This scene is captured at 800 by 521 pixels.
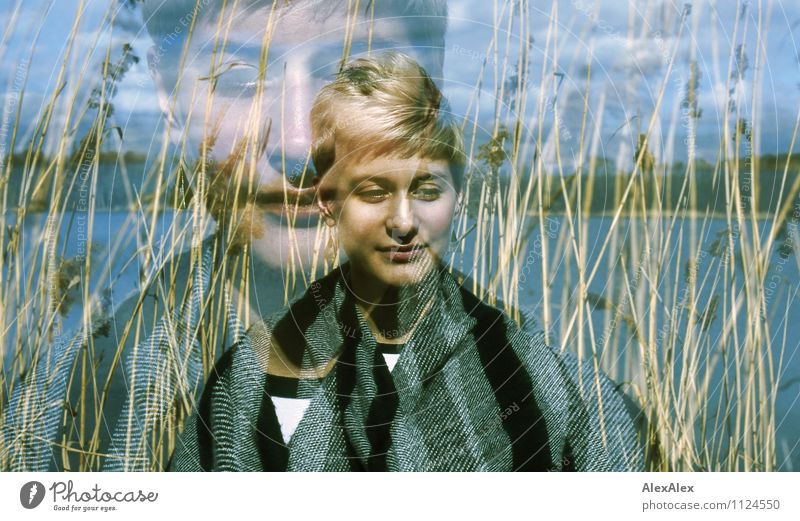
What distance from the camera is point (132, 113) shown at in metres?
1.57

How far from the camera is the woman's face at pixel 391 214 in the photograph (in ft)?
5.06

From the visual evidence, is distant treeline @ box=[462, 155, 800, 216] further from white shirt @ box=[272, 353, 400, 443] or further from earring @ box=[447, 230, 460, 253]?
white shirt @ box=[272, 353, 400, 443]

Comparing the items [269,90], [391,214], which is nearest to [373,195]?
[391,214]

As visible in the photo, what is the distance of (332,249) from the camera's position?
5.19 ft

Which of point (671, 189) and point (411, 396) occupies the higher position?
point (671, 189)

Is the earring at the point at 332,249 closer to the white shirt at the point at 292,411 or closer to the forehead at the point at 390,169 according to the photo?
the forehead at the point at 390,169

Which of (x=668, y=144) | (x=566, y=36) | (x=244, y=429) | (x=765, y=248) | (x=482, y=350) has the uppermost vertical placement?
(x=566, y=36)
